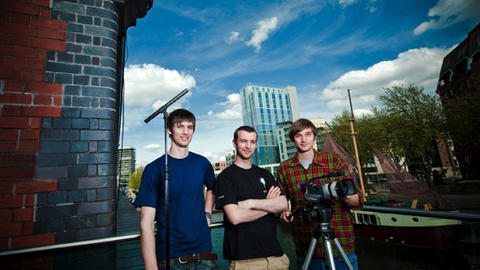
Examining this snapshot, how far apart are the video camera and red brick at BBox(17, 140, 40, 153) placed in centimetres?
235

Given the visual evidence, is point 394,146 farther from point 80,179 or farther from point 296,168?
point 80,179

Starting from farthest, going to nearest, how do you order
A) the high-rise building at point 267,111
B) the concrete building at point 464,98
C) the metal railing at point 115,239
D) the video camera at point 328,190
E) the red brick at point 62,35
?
the high-rise building at point 267,111, the concrete building at point 464,98, the red brick at point 62,35, the video camera at point 328,190, the metal railing at point 115,239

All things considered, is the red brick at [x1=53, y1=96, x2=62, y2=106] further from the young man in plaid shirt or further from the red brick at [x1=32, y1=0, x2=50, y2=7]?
the young man in plaid shirt

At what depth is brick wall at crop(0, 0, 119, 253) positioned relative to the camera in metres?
1.87

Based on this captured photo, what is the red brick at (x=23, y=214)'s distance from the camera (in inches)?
71.6

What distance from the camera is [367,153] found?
1032 inches

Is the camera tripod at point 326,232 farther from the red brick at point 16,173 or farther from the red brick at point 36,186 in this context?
the red brick at point 16,173

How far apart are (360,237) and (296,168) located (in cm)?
1682

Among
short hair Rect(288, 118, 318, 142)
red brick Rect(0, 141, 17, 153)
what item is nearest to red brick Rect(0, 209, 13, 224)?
red brick Rect(0, 141, 17, 153)

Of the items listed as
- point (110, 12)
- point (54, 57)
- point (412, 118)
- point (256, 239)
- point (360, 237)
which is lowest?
point (360, 237)

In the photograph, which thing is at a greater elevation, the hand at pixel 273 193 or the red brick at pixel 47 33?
the red brick at pixel 47 33

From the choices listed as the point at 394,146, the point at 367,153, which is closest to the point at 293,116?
the point at 367,153

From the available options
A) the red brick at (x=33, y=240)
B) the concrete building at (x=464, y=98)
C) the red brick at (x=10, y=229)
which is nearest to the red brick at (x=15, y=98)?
the red brick at (x=10, y=229)

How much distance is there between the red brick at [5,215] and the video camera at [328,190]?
2.40 meters
